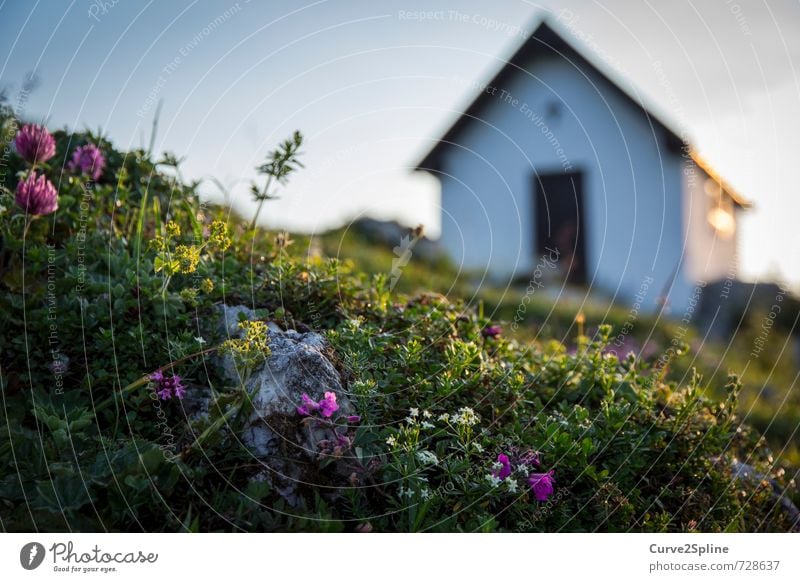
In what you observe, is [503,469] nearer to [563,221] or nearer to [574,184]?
[574,184]

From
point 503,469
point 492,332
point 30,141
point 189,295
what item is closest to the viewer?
point 503,469

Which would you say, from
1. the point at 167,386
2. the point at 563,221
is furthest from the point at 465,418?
the point at 563,221


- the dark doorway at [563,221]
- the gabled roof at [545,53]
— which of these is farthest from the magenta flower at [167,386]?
the dark doorway at [563,221]

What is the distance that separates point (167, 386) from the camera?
114 inches

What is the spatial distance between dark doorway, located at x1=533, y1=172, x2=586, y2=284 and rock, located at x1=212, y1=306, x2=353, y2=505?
11.0 meters

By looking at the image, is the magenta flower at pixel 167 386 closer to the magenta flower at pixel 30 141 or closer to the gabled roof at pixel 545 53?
the magenta flower at pixel 30 141

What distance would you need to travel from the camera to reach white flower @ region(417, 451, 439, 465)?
2.69 meters

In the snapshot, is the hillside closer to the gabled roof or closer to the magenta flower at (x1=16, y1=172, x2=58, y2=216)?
the magenta flower at (x1=16, y1=172, x2=58, y2=216)

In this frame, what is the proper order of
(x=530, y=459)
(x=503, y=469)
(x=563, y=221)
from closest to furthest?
(x=503, y=469)
(x=530, y=459)
(x=563, y=221)

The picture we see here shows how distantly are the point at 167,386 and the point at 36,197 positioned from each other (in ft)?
4.12

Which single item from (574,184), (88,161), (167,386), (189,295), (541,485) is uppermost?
A: (574,184)

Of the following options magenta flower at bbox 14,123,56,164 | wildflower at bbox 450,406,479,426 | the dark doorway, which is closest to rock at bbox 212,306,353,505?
wildflower at bbox 450,406,479,426

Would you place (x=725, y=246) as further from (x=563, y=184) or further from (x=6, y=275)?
(x=6, y=275)

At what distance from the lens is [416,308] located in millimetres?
3715
